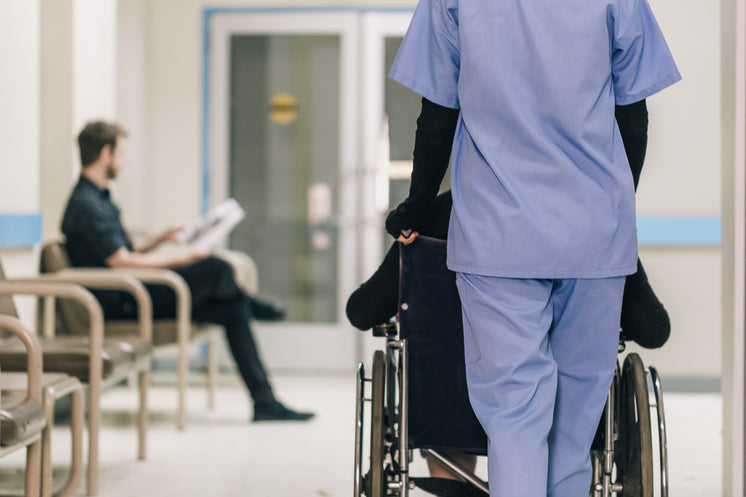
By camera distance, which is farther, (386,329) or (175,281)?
(175,281)

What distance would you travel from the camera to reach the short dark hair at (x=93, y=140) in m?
3.58

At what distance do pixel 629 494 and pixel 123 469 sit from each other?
1.81m

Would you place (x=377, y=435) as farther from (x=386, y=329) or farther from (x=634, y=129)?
(x=634, y=129)

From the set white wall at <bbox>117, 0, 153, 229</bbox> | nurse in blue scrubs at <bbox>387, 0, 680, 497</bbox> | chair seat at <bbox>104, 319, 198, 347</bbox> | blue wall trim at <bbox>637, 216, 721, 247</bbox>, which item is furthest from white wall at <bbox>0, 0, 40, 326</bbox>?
blue wall trim at <bbox>637, 216, 721, 247</bbox>

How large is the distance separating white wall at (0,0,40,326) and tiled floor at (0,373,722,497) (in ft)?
2.29

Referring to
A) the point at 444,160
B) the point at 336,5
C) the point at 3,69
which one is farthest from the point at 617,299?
the point at 336,5

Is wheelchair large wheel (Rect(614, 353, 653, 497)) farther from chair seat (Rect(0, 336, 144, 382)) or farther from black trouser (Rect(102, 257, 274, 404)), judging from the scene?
black trouser (Rect(102, 257, 274, 404))

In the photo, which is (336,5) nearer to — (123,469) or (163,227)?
(163,227)

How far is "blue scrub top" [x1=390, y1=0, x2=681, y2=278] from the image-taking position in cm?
166

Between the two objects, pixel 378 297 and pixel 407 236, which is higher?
pixel 407 236

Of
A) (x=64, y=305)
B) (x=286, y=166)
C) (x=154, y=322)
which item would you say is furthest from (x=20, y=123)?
(x=286, y=166)

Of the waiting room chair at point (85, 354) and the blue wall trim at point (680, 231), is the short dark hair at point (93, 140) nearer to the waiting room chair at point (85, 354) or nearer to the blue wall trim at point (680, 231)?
the waiting room chair at point (85, 354)

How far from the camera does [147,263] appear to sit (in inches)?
141

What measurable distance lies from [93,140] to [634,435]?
2.47 m
